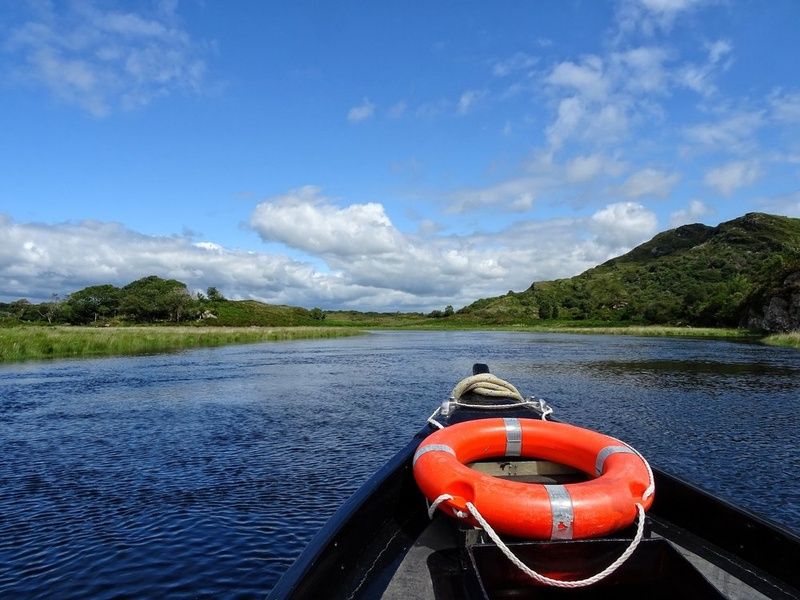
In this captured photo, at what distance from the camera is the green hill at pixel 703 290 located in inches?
2769

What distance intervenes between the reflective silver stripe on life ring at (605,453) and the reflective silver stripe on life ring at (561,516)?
4.81 feet

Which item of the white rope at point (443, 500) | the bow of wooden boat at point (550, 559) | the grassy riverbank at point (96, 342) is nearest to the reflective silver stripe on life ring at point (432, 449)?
the bow of wooden boat at point (550, 559)

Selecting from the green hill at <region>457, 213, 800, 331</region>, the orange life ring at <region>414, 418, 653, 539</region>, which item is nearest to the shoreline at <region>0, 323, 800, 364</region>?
the green hill at <region>457, 213, 800, 331</region>

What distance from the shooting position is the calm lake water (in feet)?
21.7

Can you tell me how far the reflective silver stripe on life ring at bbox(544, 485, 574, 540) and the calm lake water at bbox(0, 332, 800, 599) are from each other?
3.70 metres

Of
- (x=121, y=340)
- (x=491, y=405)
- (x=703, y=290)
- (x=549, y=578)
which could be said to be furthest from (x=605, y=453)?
(x=703, y=290)

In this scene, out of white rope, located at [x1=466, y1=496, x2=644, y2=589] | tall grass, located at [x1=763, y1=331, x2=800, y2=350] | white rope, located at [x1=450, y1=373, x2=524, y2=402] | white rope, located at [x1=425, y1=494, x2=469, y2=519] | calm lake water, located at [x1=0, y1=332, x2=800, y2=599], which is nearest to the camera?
white rope, located at [x1=466, y1=496, x2=644, y2=589]

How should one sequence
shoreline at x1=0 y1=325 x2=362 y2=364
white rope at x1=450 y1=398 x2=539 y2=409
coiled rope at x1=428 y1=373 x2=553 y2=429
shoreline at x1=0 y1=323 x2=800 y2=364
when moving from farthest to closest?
shoreline at x1=0 y1=323 x2=800 y2=364 → shoreline at x1=0 y1=325 x2=362 y2=364 → coiled rope at x1=428 y1=373 x2=553 y2=429 → white rope at x1=450 y1=398 x2=539 y2=409

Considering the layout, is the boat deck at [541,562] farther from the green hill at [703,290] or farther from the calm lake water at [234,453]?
the green hill at [703,290]

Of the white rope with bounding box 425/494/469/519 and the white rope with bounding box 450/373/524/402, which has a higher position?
the white rope with bounding box 450/373/524/402

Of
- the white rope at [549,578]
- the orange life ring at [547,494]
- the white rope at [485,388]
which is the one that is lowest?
the white rope at [549,578]

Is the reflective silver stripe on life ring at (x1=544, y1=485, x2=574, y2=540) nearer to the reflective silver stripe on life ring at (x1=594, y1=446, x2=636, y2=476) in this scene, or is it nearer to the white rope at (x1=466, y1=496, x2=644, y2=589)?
the white rope at (x1=466, y1=496, x2=644, y2=589)

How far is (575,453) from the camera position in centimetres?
600

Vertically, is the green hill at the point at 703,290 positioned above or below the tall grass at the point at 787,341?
above
